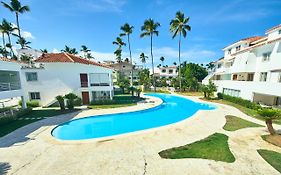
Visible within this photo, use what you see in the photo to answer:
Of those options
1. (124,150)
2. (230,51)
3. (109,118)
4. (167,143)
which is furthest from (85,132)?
(230,51)

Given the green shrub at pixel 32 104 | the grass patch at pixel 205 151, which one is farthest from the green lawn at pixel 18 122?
the grass patch at pixel 205 151

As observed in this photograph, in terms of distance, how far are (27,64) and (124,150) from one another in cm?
2440

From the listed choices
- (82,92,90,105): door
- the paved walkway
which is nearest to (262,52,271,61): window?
the paved walkway

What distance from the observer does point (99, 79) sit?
26078 millimetres

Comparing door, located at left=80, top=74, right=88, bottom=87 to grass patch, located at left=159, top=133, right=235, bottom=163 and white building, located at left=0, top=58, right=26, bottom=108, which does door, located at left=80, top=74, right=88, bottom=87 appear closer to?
white building, located at left=0, top=58, right=26, bottom=108

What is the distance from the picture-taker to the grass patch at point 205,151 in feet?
26.8

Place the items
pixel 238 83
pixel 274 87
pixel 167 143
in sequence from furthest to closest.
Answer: pixel 238 83
pixel 274 87
pixel 167 143

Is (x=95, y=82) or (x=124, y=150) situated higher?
(x=95, y=82)

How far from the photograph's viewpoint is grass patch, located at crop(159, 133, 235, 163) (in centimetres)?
818

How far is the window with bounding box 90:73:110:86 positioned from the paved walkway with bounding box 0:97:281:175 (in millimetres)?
13608

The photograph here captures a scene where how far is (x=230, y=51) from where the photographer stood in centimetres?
3428

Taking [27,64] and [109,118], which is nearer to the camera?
[109,118]

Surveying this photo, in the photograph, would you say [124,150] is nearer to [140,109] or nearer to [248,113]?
[140,109]

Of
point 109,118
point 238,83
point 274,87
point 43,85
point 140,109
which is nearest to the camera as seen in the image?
point 274,87
